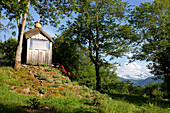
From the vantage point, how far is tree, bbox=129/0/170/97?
15328mm

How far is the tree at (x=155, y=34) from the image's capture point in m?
15.3

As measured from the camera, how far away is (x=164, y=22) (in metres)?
16.1

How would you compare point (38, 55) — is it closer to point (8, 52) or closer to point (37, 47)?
point (37, 47)

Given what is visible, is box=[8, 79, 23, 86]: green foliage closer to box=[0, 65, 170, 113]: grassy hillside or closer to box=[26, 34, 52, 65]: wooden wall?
box=[0, 65, 170, 113]: grassy hillside

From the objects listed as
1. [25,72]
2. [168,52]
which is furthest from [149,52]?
[25,72]

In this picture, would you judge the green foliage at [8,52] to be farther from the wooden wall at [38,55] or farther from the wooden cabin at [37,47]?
the wooden wall at [38,55]

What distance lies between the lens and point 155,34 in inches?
624

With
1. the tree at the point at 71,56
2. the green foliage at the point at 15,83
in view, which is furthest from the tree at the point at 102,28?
the green foliage at the point at 15,83

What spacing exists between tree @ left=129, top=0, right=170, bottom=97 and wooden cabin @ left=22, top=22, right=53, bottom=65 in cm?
1086

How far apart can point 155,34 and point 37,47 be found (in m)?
13.5

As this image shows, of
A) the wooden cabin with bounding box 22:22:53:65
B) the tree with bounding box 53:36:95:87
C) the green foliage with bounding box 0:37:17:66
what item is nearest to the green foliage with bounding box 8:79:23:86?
the wooden cabin with bounding box 22:22:53:65

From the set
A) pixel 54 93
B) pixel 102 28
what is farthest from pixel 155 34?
pixel 54 93

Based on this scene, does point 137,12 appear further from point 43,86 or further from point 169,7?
point 43,86

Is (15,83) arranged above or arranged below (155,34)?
below
